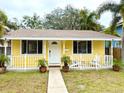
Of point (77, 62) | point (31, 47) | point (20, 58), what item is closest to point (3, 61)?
point (20, 58)

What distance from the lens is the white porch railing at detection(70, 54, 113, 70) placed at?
1847 centimetres

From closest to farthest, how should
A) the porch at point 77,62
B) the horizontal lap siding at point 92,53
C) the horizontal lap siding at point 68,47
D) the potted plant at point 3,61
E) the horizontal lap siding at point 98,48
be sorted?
the potted plant at point 3,61 < the porch at point 77,62 < the horizontal lap siding at point 92,53 < the horizontal lap siding at point 68,47 < the horizontal lap siding at point 98,48

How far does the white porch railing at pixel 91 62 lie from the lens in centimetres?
1847

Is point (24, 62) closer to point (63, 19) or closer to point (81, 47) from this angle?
point (81, 47)

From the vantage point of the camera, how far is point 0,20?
645 inches

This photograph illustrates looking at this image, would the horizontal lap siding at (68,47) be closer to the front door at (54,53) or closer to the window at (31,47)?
the front door at (54,53)

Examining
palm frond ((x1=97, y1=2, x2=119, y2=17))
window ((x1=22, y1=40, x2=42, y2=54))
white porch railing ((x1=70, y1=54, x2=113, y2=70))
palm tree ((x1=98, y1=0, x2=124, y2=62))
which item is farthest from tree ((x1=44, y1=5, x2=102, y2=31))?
window ((x1=22, y1=40, x2=42, y2=54))

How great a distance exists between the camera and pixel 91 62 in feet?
62.8

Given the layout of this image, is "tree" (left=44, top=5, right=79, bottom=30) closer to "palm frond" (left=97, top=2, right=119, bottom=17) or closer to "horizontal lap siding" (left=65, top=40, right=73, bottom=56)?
"palm frond" (left=97, top=2, right=119, bottom=17)

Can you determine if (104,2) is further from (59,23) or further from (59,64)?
(59,23)

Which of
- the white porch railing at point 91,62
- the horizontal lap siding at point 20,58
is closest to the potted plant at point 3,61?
the horizontal lap siding at point 20,58

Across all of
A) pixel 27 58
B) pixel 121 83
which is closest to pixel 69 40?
pixel 27 58

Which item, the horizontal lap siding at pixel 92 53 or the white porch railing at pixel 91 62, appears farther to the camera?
the horizontal lap siding at pixel 92 53

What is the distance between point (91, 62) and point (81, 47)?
174cm
